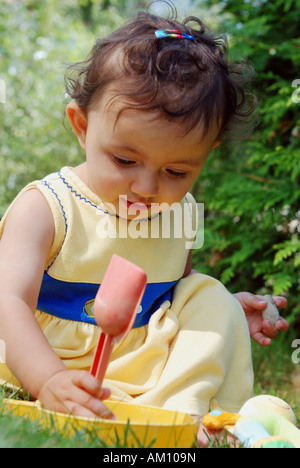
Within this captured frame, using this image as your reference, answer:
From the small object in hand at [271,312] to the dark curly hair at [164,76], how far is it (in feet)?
1.93

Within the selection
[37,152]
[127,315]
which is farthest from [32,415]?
[37,152]

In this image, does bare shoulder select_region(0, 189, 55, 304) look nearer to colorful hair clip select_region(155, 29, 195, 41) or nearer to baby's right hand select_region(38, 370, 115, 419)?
baby's right hand select_region(38, 370, 115, 419)

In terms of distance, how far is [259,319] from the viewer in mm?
2102

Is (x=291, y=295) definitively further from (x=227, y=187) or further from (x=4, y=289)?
(x=4, y=289)

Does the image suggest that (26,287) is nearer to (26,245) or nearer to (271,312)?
(26,245)

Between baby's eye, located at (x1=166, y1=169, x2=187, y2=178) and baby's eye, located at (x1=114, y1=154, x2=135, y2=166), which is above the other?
baby's eye, located at (x1=114, y1=154, x2=135, y2=166)

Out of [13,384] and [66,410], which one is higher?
[66,410]

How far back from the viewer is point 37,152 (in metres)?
4.83

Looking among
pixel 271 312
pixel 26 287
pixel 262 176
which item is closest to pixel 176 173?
pixel 26 287

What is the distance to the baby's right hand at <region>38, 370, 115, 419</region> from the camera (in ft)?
4.01

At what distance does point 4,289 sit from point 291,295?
183cm

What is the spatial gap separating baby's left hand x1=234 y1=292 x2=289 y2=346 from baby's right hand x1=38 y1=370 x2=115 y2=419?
0.91m

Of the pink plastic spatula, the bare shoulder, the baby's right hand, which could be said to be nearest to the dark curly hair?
the bare shoulder

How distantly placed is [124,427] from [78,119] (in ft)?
3.35
